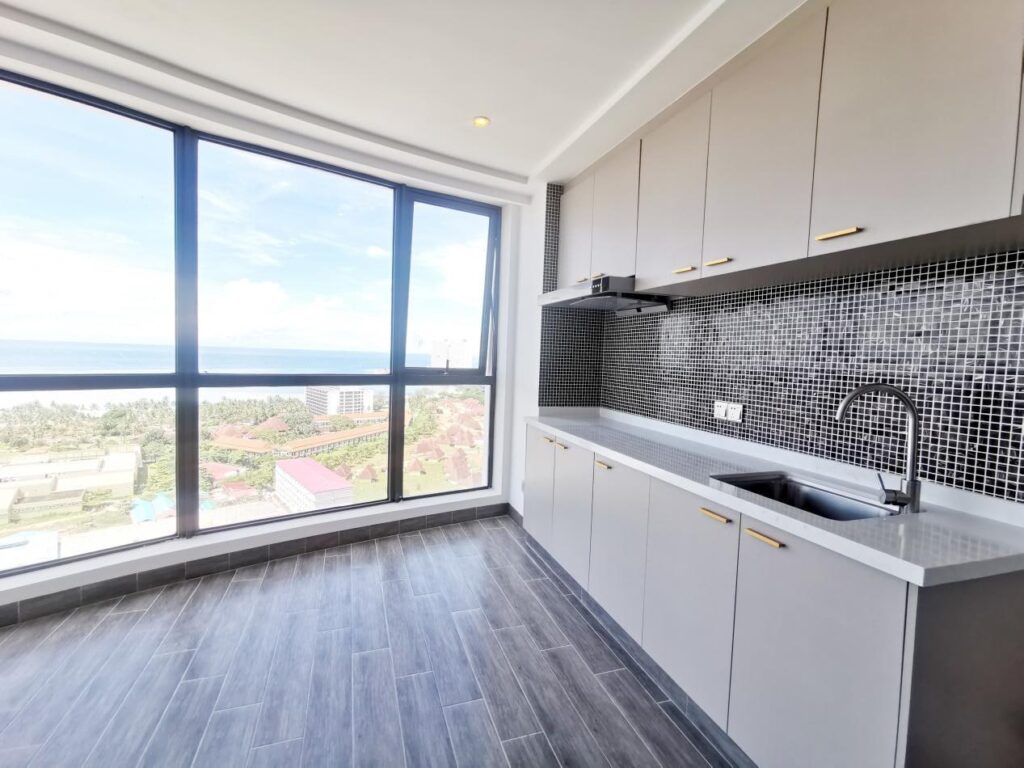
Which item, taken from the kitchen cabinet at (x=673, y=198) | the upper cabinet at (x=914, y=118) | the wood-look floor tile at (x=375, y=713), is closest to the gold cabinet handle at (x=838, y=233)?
the upper cabinet at (x=914, y=118)

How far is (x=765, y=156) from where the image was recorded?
64.5 inches

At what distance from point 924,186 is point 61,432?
3.82m

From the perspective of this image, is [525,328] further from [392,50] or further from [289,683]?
[289,683]

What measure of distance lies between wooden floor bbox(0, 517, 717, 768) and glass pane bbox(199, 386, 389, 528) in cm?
51

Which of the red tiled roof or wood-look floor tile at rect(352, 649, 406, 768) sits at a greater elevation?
the red tiled roof

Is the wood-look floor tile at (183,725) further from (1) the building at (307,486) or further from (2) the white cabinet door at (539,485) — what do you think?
(2) the white cabinet door at (539,485)

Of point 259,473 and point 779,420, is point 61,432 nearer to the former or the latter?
point 259,473

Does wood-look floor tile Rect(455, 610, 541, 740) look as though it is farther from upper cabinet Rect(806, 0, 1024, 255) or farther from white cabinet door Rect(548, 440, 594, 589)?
upper cabinet Rect(806, 0, 1024, 255)

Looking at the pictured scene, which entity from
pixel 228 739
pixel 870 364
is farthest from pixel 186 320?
pixel 870 364

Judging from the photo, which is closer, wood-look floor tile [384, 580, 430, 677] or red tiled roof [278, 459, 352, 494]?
wood-look floor tile [384, 580, 430, 677]

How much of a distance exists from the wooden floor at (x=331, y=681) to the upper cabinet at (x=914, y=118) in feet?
6.28

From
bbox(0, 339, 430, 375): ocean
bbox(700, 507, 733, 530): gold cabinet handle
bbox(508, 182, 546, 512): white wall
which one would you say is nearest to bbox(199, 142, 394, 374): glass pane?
bbox(0, 339, 430, 375): ocean

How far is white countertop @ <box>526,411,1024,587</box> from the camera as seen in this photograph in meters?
0.97

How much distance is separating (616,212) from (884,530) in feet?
6.78
